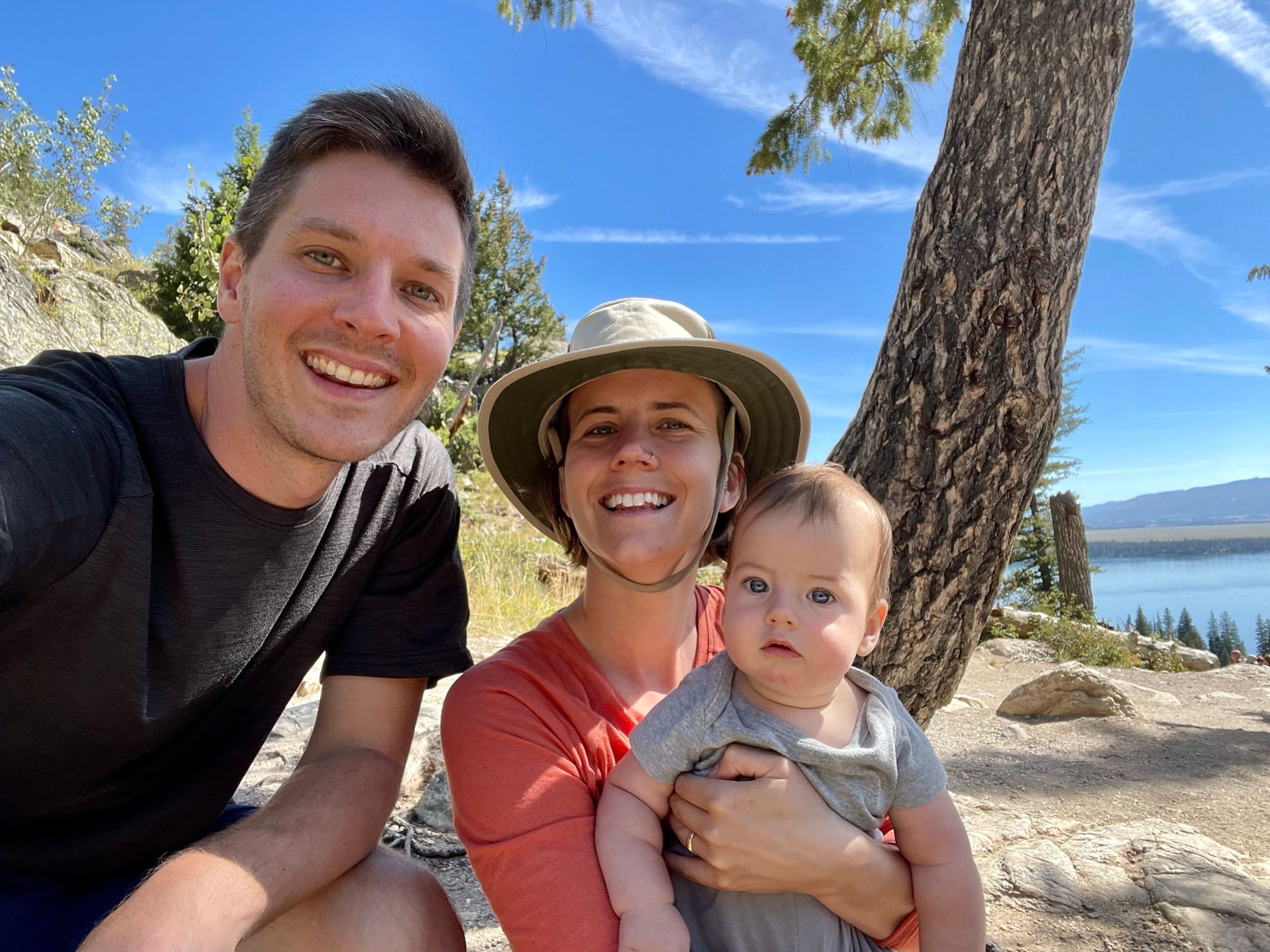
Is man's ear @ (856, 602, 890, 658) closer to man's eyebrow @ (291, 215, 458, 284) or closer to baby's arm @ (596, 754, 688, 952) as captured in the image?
baby's arm @ (596, 754, 688, 952)

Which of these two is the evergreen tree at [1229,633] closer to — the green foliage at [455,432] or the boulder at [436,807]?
the green foliage at [455,432]

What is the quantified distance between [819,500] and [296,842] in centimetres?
119

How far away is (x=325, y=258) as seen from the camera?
176 centimetres

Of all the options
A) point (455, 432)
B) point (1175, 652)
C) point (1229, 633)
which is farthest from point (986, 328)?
point (1229, 633)

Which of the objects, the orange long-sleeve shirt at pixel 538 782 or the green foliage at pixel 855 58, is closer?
the orange long-sleeve shirt at pixel 538 782

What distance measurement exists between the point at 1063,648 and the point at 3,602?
1091cm

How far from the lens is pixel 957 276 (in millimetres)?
2666

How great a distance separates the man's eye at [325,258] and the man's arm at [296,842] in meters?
0.93

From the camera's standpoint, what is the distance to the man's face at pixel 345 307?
66.4 inches

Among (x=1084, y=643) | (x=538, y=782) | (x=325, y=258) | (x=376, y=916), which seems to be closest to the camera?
(x=538, y=782)

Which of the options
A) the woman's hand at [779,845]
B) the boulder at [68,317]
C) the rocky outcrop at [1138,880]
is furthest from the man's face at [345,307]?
the boulder at [68,317]

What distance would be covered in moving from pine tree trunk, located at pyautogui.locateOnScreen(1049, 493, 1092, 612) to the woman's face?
13260 millimetres

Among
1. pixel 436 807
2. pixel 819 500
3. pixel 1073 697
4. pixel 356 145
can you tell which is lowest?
pixel 1073 697

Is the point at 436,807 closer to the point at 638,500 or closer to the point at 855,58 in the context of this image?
the point at 638,500
